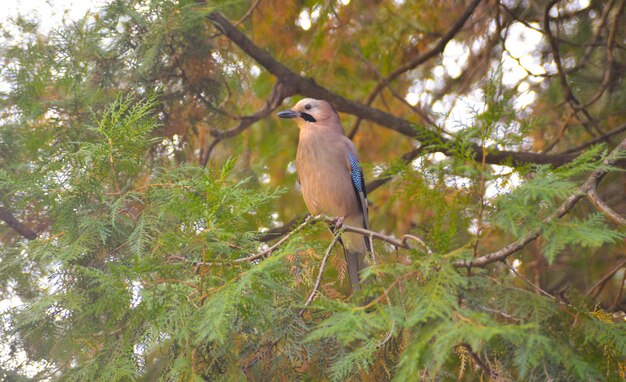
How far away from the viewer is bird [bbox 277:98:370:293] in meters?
4.27

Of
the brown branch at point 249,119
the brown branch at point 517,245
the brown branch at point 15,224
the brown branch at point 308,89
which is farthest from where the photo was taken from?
the brown branch at point 249,119

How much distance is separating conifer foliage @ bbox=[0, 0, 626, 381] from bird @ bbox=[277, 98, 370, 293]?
0.59ft

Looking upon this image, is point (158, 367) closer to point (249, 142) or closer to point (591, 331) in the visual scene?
point (591, 331)

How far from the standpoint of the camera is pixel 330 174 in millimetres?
4305

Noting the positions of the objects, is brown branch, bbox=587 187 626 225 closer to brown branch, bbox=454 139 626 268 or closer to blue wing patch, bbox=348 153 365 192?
brown branch, bbox=454 139 626 268

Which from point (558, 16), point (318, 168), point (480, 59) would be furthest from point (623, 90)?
point (318, 168)

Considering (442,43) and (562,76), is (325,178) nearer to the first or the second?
(442,43)

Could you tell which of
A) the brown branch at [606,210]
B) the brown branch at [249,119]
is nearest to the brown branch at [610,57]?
the brown branch at [249,119]

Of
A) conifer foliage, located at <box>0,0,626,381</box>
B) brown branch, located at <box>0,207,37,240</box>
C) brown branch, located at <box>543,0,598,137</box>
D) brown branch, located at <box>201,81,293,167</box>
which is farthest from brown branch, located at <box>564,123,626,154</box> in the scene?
brown branch, located at <box>0,207,37,240</box>

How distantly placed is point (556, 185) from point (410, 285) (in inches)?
19.5

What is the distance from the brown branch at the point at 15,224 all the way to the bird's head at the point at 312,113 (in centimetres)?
157

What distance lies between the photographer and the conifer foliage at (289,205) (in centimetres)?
213

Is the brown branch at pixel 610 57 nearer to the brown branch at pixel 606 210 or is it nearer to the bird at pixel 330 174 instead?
the bird at pixel 330 174

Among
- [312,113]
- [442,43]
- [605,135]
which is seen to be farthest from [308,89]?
[605,135]
